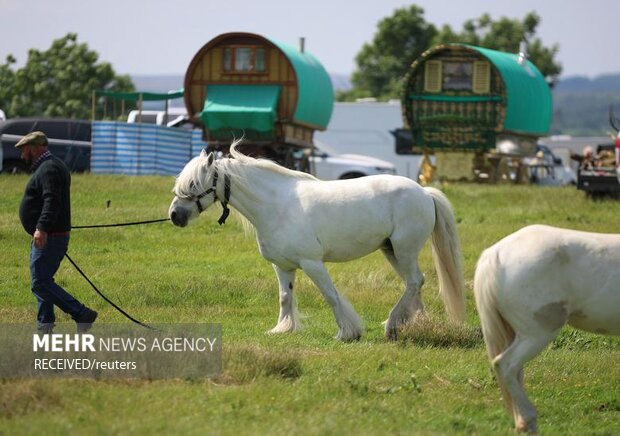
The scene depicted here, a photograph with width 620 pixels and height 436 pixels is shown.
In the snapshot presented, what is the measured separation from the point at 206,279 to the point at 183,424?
27.6 feet

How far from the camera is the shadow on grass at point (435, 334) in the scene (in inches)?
519

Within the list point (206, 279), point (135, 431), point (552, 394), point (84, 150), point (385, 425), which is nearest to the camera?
point (135, 431)

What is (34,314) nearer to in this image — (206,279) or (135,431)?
(206,279)

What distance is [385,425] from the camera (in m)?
9.52

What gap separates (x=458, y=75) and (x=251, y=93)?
6.63m

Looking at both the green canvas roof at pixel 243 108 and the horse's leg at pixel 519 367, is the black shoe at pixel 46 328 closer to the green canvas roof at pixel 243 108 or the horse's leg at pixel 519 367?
the horse's leg at pixel 519 367

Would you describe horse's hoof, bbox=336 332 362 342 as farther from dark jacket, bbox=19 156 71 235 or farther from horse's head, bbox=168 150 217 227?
dark jacket, bbox=19 156 71 235

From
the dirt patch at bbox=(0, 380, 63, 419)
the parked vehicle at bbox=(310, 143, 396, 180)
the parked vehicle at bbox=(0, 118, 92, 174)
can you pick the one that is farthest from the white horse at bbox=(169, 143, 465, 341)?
the parked vehicle at bbox=(310, 143, 396, 180)

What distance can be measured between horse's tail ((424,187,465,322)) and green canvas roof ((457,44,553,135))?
21.1m

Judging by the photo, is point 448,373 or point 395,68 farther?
point 395,68

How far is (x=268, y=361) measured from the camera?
10.9 metres

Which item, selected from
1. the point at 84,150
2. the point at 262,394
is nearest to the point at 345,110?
the point at 84,150

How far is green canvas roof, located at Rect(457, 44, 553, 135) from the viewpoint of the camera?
3500cm

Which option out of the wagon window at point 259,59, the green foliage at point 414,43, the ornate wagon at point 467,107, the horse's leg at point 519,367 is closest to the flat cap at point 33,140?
the horse's leg at point 519,367
